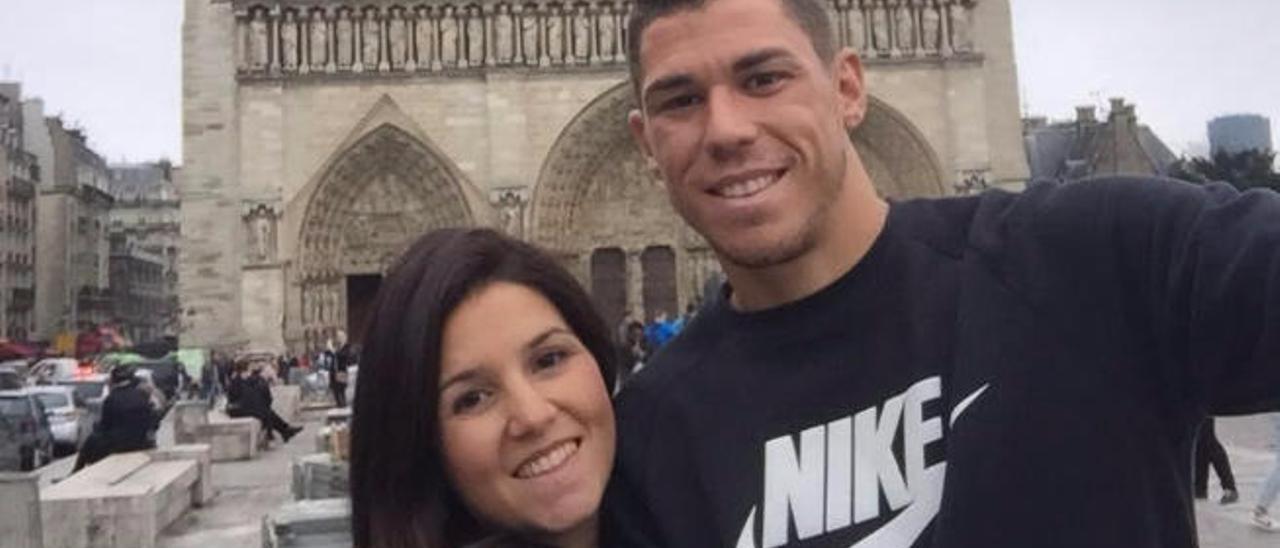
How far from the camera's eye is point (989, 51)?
29.9 m

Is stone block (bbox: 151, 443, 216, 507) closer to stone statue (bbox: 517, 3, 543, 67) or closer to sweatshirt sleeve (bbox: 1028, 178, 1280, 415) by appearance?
sweatshirt sleeve (bbox: 1028, 178, 1280, 415)

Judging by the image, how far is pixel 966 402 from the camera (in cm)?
183

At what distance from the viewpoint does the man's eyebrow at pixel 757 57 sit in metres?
2.05

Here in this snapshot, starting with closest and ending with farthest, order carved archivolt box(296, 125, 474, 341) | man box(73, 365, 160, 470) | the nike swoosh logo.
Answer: the nike swoosh logo → man box(73, 365, 160, 470) → carved archivolt box(296, 125, 474, 341)

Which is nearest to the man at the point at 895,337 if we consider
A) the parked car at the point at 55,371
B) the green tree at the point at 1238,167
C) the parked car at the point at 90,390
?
the parked car at the point at 90,390

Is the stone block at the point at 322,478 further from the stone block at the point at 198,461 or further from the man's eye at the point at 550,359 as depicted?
the stone block at the point at 198,461

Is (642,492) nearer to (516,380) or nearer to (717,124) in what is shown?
(516,380)

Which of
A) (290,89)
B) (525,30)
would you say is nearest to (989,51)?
(525,30)

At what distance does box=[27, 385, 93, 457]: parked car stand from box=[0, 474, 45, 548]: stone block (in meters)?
13.8

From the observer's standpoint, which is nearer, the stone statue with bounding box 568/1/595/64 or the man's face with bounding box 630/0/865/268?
the man's face with bounding box 630/0/865/268

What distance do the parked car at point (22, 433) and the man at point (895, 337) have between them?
16.2m

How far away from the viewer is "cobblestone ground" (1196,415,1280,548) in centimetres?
870

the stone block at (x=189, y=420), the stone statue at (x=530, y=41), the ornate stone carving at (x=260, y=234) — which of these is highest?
the stone statue at (x=530, y=41)

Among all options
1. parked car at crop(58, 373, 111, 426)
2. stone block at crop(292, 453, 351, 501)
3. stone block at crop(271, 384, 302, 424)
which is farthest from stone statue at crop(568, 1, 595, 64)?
stone block at crop(292, 453, 351, 501)
